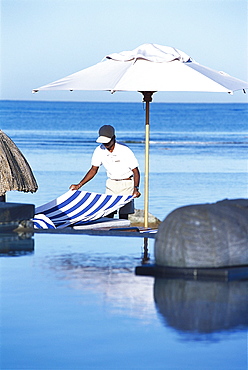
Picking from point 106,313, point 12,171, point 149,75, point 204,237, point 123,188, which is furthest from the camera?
point 123,188

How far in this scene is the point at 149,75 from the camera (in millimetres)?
10383

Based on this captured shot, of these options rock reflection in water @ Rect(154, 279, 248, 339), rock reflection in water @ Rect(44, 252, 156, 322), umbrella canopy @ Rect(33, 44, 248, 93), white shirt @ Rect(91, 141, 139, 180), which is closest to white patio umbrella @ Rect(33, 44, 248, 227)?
umbrella canopy @ Rect(33, 44, 248, 93)

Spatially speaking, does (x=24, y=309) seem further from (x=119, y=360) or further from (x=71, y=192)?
(x=71, y=192)

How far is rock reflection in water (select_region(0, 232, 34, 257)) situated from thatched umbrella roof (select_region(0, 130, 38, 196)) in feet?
7.62

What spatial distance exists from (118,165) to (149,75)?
1347 millimetres

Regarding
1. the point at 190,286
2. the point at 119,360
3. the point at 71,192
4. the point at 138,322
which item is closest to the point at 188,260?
the point at 190,286

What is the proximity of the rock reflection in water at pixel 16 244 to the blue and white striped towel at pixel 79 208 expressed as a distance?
1998 mm

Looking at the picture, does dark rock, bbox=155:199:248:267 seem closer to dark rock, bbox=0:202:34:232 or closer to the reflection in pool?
the reflection in pool

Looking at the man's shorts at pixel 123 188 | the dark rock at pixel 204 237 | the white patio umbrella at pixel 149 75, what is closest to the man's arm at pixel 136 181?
the man's shorts at pixel 123 188

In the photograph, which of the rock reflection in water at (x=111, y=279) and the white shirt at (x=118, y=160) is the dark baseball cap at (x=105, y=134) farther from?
the rock reflection in water at (x=111, y=279)

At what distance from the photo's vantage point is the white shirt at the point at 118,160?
36.5 feet

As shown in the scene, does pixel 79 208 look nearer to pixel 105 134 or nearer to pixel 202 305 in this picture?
pixel 105 134

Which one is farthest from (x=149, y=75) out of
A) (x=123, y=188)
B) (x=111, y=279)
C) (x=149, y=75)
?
(x=111, y=279)

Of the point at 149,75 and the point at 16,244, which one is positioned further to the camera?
the point at 149,75
